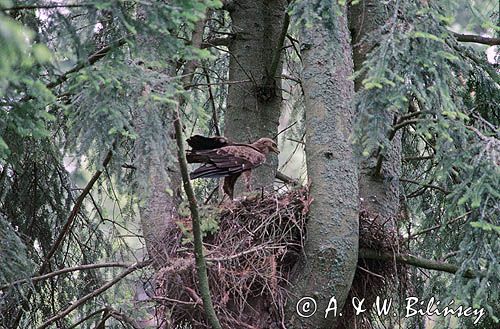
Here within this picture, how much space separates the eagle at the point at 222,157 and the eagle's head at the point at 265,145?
1.0 inches

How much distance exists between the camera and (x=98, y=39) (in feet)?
20.7

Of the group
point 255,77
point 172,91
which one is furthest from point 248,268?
point 255,77

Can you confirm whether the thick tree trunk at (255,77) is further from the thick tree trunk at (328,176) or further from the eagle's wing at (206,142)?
the thick tree trunk at (328,176)

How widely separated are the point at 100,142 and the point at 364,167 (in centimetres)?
246

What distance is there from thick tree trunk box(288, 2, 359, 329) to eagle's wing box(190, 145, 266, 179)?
0.83m

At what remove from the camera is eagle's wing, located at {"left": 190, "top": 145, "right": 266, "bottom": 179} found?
238 inches

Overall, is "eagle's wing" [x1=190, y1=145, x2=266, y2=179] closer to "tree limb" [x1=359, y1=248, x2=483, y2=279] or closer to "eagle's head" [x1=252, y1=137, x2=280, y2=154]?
"eagle's head" [x1=252, y1=137, x2=280, y2=154]

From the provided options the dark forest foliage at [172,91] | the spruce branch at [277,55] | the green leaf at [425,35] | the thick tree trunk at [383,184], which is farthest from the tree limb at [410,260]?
the spruce branch at [277,55]

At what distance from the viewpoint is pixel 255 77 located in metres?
6.81

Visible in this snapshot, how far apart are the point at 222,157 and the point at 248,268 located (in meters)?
1.17

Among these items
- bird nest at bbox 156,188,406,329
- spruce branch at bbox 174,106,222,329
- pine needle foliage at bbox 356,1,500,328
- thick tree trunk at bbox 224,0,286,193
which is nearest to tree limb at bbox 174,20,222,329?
spruce branch at bbox 174,106,222,329

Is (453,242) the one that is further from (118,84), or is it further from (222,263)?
(118,84)

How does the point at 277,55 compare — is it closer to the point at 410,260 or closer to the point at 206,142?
the point at 206,142

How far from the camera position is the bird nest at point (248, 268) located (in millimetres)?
5070
